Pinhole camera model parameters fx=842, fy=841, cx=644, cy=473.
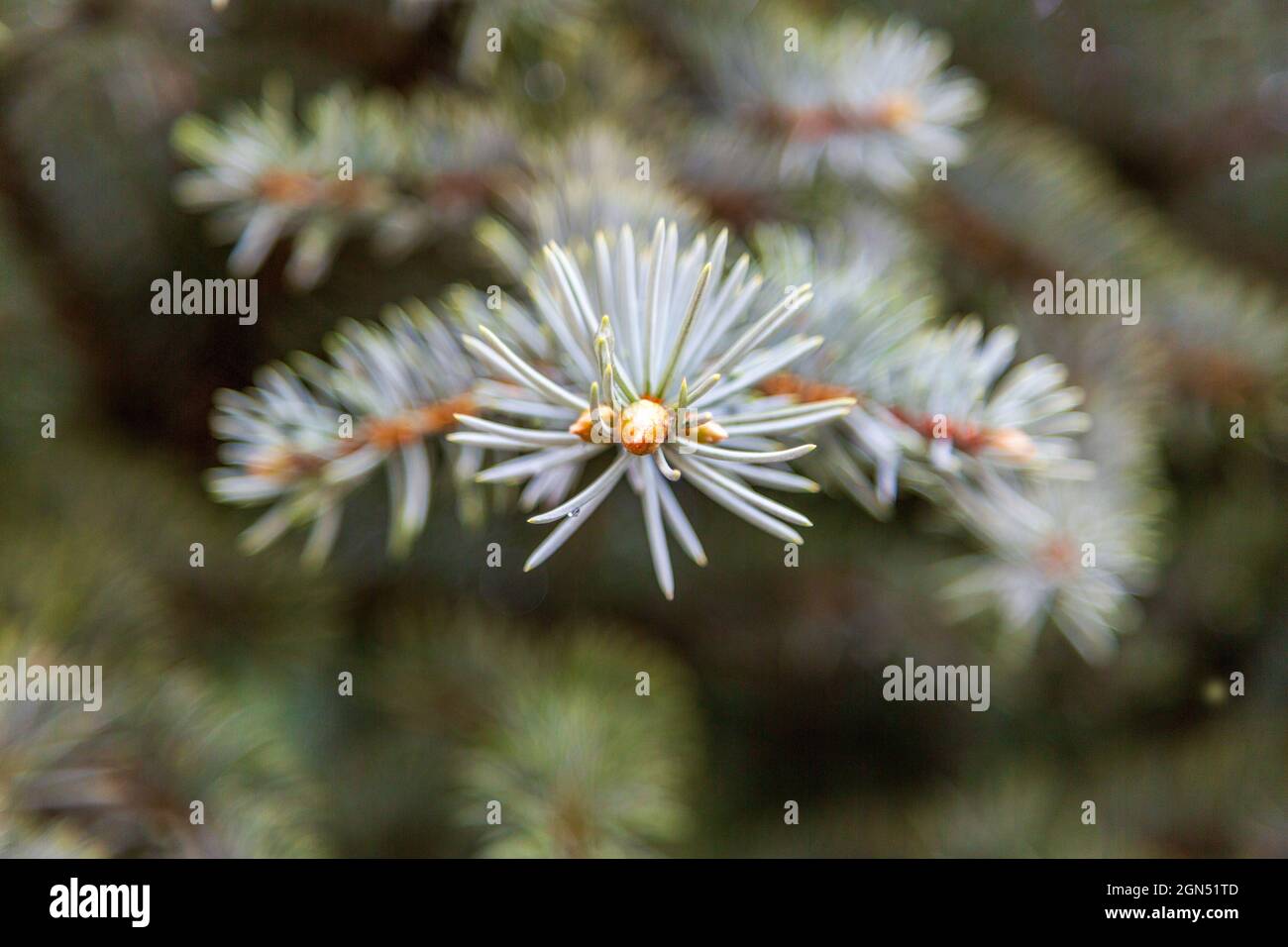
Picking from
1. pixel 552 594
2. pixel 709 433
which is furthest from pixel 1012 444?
pixel 552 594

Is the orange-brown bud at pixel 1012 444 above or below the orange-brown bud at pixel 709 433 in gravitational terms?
above

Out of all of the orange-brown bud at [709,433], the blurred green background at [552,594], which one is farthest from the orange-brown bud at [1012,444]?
the blurred green background at [552,594]

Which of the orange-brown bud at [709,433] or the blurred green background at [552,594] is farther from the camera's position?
the blurred green background at [552,594]

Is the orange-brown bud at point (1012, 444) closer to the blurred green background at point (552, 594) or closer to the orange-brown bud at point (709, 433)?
the orange-brown bud at point (709, 433)

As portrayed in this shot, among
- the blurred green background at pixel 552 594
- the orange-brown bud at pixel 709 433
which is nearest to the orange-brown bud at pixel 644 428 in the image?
the orange-brown bud at pixel 709 433

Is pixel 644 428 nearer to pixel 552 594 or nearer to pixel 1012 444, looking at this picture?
pixel 1012 444

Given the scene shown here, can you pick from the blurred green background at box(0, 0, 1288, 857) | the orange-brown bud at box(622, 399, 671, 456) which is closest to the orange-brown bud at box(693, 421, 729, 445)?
the orange-brown bud at box(622, 399, 671, 456)

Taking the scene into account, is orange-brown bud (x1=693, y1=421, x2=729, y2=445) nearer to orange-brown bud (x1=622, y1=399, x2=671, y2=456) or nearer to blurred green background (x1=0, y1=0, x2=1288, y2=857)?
orange-brown bud (x1=622, y1=399, x2=671, y2=456)

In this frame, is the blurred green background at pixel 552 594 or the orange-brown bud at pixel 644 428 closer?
the orange-brown bud at pixel 644 428

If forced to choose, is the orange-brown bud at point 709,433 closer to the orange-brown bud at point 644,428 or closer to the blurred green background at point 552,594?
the orange-brown bud at point 644,428
